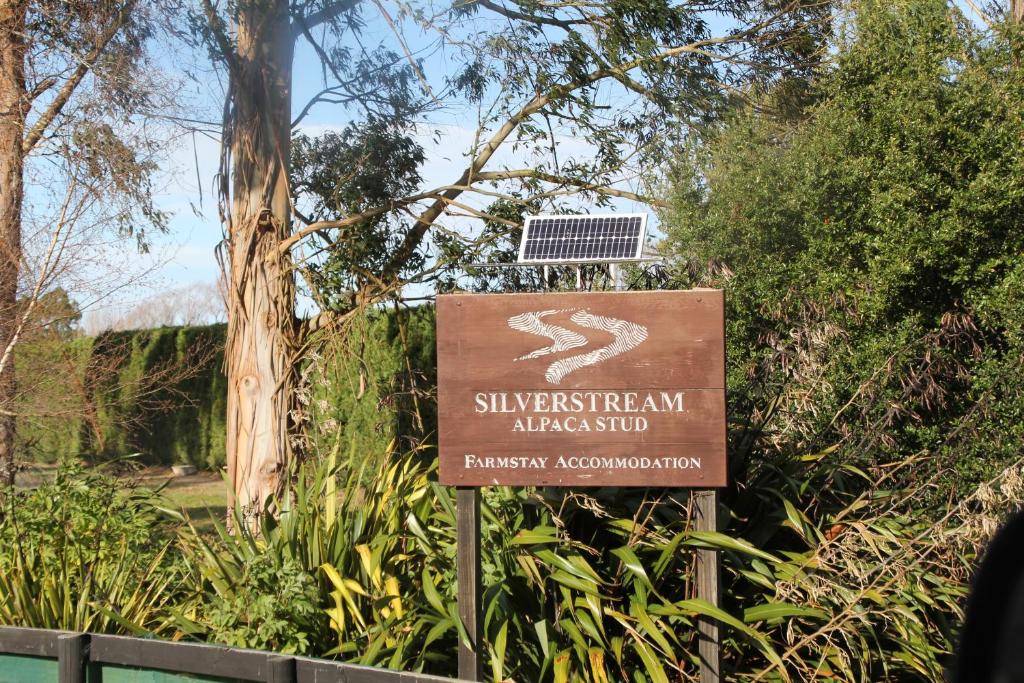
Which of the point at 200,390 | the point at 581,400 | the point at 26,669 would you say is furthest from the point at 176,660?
the point at 200,390

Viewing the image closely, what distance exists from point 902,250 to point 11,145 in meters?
9.86

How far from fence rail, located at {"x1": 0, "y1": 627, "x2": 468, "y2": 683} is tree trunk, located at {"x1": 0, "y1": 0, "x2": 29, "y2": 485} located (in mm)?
7063

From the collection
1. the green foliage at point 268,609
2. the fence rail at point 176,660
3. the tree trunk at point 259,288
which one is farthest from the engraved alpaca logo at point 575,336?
the tree trunk at point 259,288

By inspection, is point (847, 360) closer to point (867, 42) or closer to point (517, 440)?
point (867, 42)

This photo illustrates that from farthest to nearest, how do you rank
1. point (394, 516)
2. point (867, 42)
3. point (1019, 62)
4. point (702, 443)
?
point (867, 42) < point (1019, 62) < point (394, 516) < point (702, 443)

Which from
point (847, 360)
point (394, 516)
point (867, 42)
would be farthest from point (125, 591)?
point (867, 42)

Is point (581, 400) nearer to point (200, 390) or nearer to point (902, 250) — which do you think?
point (902, 250)

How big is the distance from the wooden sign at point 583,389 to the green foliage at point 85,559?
2.25 m

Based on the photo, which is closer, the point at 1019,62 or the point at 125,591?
the point at 125,591

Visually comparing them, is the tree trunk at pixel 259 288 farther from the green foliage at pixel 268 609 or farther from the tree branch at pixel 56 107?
the green foliage at pixel 268 609

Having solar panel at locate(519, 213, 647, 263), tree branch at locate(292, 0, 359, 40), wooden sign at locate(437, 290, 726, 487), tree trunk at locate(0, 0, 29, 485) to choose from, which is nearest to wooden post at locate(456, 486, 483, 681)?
wooden sign at locate(437, 290, 726, 487)

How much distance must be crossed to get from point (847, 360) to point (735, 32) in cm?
392

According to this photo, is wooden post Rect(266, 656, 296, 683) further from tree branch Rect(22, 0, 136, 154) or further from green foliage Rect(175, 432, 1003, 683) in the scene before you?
tree branch Rect(22, 0, 136, 154)

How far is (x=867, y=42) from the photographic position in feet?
33.2
